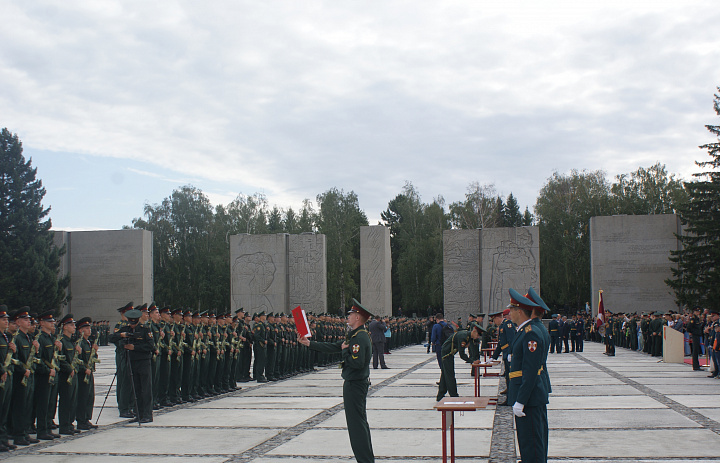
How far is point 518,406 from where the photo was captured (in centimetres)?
540

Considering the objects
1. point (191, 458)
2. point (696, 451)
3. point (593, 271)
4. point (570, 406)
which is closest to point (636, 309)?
point (593, 271)

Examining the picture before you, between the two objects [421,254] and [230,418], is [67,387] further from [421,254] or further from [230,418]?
[421,254]

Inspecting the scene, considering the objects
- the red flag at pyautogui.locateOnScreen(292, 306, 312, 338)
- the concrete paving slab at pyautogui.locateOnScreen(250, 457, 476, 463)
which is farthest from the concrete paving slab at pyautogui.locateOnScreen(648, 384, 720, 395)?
the red flag at pyautogui.locateOnScreen(292, 306, 312, 338)

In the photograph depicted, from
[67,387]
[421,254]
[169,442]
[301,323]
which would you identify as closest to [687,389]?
[301,323]

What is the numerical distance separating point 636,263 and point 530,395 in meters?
33.1

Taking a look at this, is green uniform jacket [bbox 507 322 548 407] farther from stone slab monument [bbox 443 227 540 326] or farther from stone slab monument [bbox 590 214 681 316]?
stone slab monument [bbox 590 214 681 316]

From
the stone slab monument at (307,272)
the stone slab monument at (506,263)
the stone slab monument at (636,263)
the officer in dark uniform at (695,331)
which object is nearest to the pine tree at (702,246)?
the stone slab monument at (636,263)

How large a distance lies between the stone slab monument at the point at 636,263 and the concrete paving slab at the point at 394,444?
29.2 metres

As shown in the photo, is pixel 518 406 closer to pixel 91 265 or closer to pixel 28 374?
pixel 28 374

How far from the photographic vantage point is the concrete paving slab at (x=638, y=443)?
7461mm

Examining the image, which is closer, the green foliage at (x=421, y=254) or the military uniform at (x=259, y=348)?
the military uniform at (x=259, y=348)

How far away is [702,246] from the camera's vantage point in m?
33.1

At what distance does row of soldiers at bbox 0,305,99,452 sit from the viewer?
864 centimetres

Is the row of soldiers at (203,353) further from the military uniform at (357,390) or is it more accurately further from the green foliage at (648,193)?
the green foliage at (648,193)
